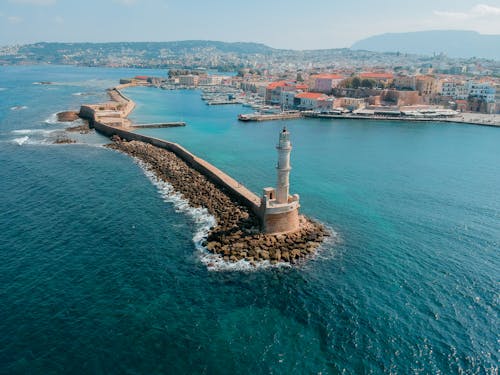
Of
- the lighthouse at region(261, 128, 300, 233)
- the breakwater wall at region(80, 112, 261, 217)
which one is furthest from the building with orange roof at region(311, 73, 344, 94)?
the lighthouse at region(261, 128, 300, 233)

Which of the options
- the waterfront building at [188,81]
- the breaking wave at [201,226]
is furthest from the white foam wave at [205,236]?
the waterfront building at [188,81]

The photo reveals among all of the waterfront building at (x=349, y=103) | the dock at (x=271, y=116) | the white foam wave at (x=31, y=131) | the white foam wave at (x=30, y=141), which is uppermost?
the waterfront building at (x=349, y=103)

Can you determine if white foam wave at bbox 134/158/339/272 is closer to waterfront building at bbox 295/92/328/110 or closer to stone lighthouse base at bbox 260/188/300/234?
stone lighthouse base at bbox 260/188/300/234

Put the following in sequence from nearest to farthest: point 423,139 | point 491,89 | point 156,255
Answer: point 156,255
point 423,139
point 491,89

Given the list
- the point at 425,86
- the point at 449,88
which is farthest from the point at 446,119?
the point at 449,88

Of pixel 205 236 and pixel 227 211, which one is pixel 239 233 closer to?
pixel 205 236

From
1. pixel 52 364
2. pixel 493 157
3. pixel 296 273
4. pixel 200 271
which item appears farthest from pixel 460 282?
pixel 493 157

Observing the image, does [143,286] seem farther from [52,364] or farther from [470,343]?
[470,343]

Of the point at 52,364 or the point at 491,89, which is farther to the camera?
the point at 491,89

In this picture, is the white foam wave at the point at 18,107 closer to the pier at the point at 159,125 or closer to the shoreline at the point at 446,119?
the pier at the point at 159,125
